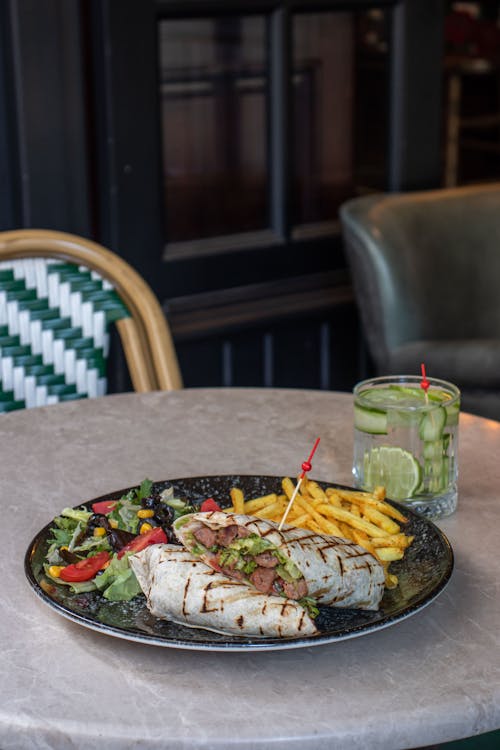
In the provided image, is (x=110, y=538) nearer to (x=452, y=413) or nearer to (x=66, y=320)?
(x=452, y=413)

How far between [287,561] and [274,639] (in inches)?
2.7

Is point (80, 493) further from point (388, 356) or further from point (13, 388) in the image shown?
point (388, 356)

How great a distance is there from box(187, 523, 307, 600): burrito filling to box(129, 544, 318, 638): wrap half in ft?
0.04

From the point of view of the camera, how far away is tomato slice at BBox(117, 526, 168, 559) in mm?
1013

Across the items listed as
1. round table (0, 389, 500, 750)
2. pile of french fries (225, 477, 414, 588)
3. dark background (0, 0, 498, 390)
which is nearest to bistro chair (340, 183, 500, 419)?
dark background (0, 0, 498, 390)

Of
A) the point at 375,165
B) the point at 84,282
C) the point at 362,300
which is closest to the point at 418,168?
the point at 375,165

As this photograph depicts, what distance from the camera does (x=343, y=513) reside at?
1.09 meters

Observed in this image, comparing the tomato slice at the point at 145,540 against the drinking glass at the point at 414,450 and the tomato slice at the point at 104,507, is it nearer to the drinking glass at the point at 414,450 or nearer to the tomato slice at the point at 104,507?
the tomato slice at the point at 104,507

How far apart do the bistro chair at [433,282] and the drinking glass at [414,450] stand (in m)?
1.30

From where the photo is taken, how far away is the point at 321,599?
0.93m

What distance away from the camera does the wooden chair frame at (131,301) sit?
1848mm

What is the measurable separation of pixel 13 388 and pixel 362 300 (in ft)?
→ 3.48

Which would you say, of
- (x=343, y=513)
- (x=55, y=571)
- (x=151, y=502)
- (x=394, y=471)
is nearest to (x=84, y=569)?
(x=55, y=571)

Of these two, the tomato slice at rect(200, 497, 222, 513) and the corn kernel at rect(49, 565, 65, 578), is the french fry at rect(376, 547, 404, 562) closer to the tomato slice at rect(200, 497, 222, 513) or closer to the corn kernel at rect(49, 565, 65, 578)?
the tomato slice at rect(200, 497, 222, 513)
